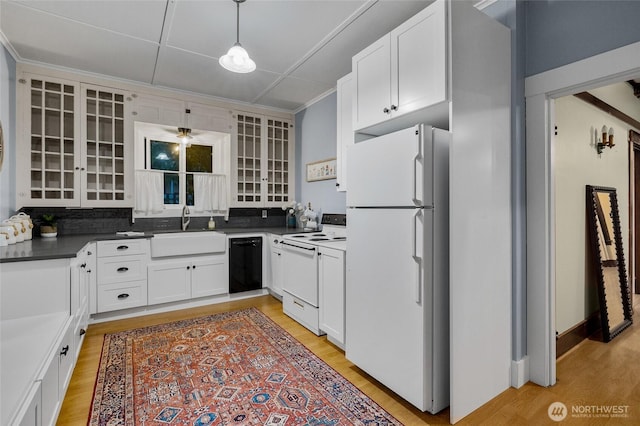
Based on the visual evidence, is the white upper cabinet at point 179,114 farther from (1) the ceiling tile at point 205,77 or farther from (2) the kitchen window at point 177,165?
(2) the kitchen window at point 177,165

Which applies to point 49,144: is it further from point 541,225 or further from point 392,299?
point 541,225

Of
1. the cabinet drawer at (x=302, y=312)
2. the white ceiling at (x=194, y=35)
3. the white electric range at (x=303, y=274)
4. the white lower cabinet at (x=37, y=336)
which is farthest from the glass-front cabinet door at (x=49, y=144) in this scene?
the cabinet drawer at (x=302, y=312)

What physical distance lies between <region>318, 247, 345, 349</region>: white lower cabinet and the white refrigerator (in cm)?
40

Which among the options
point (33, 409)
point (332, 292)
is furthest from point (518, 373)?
point (33, 409)

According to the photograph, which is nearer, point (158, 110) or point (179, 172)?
point (158, 110)

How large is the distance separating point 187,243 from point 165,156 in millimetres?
1318

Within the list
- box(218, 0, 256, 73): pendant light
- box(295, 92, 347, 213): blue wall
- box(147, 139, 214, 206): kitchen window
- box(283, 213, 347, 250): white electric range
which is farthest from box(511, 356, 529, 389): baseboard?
box(147, 139, 214, 206): kitchen window

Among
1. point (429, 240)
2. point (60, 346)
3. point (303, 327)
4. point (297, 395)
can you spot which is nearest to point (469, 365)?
point (429, 240)

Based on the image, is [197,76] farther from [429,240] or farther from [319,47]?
[429,240]

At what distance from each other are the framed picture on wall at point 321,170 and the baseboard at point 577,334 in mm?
2749

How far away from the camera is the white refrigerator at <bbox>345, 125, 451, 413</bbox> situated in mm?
1766

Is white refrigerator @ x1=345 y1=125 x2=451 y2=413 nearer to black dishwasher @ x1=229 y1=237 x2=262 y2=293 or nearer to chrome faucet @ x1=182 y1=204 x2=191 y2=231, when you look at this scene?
black dishwasher @ x1=229 y1=237 x2=262 y2=293

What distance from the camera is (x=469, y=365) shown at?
1827mm

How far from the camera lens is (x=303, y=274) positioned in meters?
3.08
